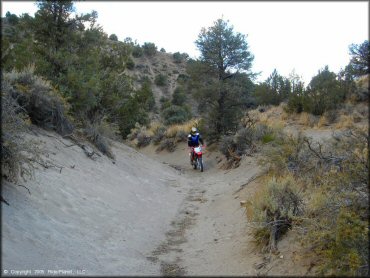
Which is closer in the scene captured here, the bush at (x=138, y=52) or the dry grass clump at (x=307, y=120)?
the dry grass clump at (x=307, y=120)

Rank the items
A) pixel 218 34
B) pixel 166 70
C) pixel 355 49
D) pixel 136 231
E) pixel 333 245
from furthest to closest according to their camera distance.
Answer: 1. pixel 166 70
2. pixel 218 34
3. pixel 355 49
4. pixel 136 231
5. pixel 333 245

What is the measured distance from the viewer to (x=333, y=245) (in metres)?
4.18

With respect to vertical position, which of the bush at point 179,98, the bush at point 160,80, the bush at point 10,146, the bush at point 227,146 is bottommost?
the bush at point 227,146

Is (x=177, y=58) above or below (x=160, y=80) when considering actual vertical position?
above

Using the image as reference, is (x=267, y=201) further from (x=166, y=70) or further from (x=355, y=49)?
(x=166, y=70)

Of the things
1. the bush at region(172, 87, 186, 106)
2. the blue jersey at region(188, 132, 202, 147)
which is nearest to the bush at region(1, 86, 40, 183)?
the blue jersey at region(188, 132, 202, 147)

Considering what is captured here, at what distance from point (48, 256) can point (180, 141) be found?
18901 millimetres

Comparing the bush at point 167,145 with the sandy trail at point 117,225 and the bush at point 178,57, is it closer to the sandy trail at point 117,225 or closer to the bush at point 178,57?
the sandy trail at point 117,225

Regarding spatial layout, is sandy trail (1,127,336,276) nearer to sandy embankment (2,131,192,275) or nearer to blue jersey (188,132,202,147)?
sandy embankment (2,131,192,275)

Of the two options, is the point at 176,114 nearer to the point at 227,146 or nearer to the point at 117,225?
the point at 227,146

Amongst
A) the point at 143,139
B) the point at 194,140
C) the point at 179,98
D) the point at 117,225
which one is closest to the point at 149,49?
the point at 179,98

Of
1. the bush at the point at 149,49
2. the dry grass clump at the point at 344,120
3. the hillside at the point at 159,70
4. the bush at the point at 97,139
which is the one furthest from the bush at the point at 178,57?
the bush at the point at 97,139

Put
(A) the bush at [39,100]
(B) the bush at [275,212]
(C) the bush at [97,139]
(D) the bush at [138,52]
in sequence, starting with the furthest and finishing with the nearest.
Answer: (D) the bush at [138,52] < (C) the bush at [97,139] < (A) the bush at [39,100] < (B) the bush at [275,212]

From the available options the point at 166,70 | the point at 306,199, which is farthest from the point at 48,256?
Answer: the point at 166,70
